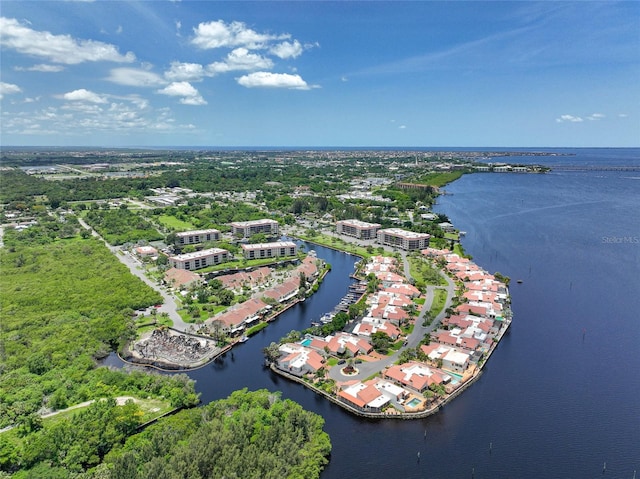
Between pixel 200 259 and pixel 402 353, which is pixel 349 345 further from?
pixel 200 259

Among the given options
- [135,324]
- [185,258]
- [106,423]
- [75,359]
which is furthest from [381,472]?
[185,258]

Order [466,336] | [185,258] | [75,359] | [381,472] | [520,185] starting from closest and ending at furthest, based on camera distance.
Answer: [381,472]
[75,359]
[466,336]
[185,258]
[520,185]

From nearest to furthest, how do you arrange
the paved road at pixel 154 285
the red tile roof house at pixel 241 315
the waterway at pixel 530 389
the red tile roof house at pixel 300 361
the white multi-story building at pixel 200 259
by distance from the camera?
1. the waterway at pixel 530 389
2. the red tile roof house at pixel 300 361
3. the red tile roof house at pixel 241 315
4. the paved road at pixel 154 285
5. the white multi-story building at pixel 200 259

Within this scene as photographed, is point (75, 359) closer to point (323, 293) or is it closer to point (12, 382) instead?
point (12, 382)

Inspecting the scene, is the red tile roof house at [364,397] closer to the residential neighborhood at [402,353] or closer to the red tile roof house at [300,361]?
the residential neighborhood at [402,353]

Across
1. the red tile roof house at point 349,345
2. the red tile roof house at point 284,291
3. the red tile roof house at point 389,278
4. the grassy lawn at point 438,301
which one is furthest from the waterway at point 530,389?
the grassy lawn at point 438,301

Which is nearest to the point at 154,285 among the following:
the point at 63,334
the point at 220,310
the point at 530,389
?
the point at 220,310

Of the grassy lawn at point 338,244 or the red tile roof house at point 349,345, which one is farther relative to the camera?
the grassy lawn at point 338,244
